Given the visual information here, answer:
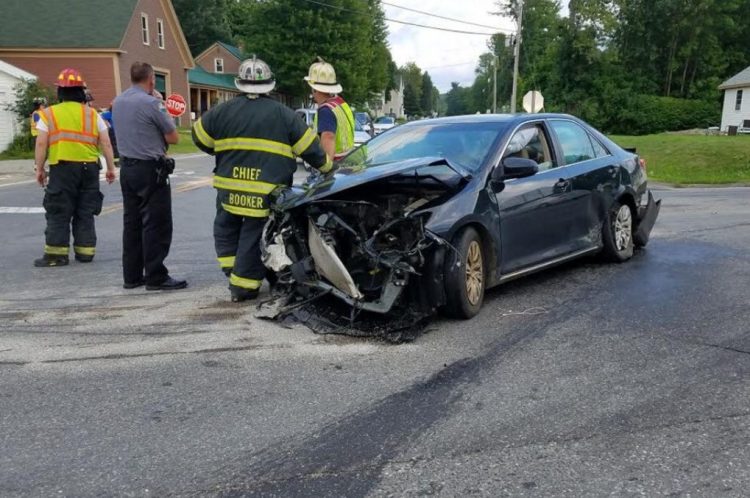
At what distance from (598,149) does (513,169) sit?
78.6 inches

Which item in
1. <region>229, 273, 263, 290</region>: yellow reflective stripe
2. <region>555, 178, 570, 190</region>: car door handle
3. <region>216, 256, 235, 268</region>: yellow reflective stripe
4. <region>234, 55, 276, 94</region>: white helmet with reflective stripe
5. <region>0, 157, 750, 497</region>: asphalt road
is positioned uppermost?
<region>234, 55, 276, 94</region>: white helmet with reflective stripe

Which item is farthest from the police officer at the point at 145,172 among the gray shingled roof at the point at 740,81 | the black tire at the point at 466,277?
the gray shingled roof at the point at 740,81

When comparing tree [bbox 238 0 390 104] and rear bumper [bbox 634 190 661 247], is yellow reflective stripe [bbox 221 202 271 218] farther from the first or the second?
tree [bbox 238 0 390 104]

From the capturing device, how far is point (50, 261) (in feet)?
23.7

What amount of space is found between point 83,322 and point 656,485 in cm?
411

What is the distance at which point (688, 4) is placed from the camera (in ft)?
167

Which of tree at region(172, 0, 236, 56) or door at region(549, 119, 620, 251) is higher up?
tree at region(172, 0, 236, 56)

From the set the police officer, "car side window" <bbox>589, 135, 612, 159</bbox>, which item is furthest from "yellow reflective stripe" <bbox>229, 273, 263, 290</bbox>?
"car side window" <bbox>589, 135, 612, 159</bbox>

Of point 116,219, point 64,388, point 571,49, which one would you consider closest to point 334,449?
point 64,388

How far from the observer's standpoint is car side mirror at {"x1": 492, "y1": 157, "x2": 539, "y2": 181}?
5344 millimetres

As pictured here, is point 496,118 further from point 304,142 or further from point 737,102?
point 737,102

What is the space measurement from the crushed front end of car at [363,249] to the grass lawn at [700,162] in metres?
15.0

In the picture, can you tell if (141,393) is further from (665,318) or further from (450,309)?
(665,318)

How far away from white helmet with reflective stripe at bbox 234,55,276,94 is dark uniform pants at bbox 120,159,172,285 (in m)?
1.23
